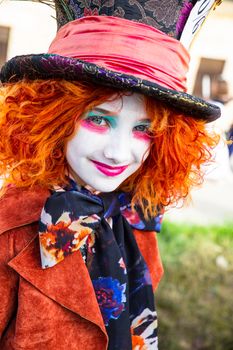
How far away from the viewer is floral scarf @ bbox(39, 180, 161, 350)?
48.4 inches

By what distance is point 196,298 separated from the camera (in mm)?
2426

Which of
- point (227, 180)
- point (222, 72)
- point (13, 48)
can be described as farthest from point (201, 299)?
point (222, 72)

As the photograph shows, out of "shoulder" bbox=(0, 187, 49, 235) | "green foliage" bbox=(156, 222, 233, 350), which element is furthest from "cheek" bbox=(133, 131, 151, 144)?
"green foliage" bbox=(156, 222, 233, 350)

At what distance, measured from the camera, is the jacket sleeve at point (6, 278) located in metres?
1.24

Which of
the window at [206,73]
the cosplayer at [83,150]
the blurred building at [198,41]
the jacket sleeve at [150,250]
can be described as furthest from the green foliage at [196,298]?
the window at [206,73]

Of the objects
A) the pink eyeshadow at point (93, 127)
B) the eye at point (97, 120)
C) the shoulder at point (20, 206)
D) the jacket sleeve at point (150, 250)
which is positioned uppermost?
the eye at point (97, 120)

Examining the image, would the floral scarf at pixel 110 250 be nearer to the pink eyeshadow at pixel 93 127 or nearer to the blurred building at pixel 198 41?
the pink eyeshadow at pixel 93 127

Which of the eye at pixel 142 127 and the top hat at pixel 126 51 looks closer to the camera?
the top hat at pixel 126 51

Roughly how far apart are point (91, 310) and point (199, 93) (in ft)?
27.5

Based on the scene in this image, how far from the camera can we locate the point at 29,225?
50.0 inches

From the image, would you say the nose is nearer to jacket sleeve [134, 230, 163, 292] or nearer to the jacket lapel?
the jacket lapel

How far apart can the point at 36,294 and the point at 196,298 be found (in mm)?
1340

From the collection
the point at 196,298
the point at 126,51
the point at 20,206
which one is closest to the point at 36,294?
the point at 20,206

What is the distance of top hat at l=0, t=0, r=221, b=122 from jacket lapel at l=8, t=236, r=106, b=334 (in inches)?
16.3
